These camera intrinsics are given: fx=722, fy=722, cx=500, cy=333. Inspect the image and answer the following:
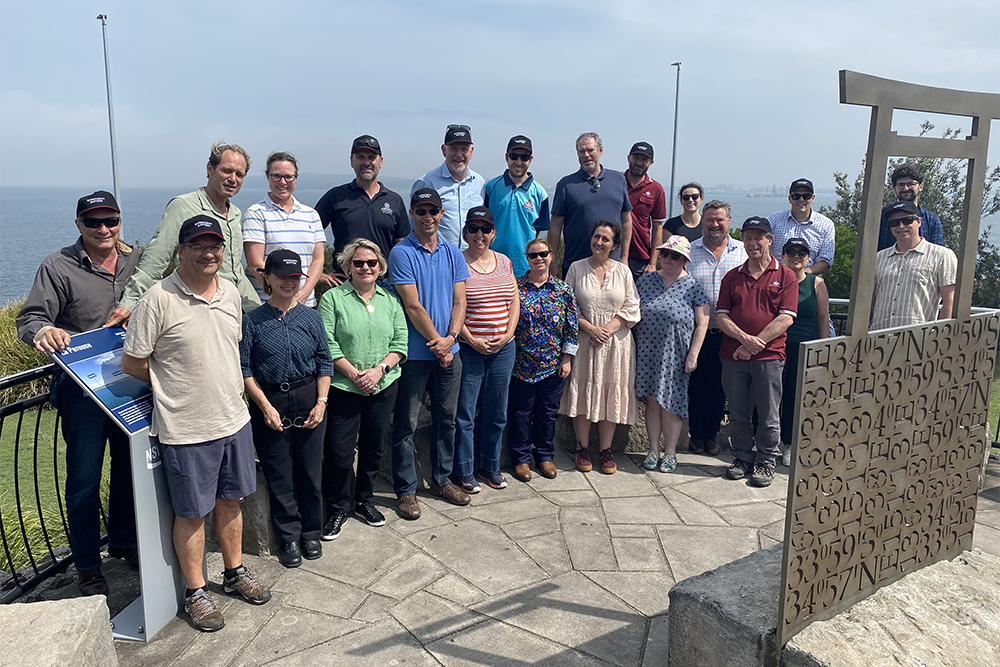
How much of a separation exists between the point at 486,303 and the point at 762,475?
2492 mm

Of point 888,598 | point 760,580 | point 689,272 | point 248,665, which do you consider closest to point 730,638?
point 760,580

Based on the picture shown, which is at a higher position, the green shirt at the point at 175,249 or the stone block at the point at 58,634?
the green shirt at the point at 175,249

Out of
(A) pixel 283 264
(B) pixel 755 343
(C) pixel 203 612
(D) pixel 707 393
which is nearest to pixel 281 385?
(A) pixel 283 264

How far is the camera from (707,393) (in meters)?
6.13

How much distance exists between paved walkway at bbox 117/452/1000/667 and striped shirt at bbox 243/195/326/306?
1.80 metres

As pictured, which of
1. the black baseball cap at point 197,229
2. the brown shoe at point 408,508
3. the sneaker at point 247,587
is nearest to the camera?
the black baseball cap at point 197,229

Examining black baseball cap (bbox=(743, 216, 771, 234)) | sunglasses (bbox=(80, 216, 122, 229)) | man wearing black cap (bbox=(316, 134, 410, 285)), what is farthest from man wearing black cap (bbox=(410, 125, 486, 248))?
sunglasses (bbox=(80, 216, 122, 229))

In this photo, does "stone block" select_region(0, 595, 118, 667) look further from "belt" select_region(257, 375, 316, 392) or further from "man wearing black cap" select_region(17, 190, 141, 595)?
"belt" select_region(257, 375, 316, 392)

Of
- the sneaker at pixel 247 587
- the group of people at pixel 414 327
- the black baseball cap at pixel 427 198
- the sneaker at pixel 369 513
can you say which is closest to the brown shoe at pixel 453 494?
the group of people at pixel 414 327

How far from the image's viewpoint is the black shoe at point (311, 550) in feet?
13.9

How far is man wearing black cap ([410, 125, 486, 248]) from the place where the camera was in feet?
18.7

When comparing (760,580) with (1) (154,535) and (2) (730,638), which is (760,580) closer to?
(2) (730,638)

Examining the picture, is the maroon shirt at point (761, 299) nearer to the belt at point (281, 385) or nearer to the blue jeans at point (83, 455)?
the belt at point (281, 385)

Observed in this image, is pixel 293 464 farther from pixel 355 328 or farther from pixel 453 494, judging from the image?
pixel 453 494
